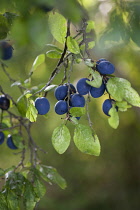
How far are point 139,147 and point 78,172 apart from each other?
2.54 feet

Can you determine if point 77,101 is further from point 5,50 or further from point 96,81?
point 5,50

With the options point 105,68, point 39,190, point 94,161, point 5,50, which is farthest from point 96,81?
point 94,161

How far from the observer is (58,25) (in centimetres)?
86

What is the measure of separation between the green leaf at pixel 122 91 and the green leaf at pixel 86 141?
4.3 inches

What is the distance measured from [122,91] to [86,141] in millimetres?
148

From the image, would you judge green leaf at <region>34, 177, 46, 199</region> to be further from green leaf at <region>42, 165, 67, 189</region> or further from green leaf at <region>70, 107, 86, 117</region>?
green leaf at <region>70, 107, 86, 117</region>

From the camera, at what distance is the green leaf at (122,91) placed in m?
0.79

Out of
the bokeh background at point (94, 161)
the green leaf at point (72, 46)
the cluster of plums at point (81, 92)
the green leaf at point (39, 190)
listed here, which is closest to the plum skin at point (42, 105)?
the cluster of plums at point (81, 92)

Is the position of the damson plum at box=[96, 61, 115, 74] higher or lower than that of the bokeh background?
higher

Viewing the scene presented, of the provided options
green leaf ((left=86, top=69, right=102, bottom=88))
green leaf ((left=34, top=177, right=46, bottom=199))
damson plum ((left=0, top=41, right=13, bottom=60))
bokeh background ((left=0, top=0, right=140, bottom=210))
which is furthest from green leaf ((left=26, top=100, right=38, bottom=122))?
bokeh background ((left=0, top=0, right=140, bottom=210))

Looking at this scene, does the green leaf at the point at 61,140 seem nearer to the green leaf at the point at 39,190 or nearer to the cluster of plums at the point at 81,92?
the cluster of plums at the point at 81,92

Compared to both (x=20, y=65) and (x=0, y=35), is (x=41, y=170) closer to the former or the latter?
(x=0, y=35)

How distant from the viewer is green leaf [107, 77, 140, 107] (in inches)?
31.3

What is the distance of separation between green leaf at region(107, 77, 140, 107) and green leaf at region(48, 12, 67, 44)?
0.18m
